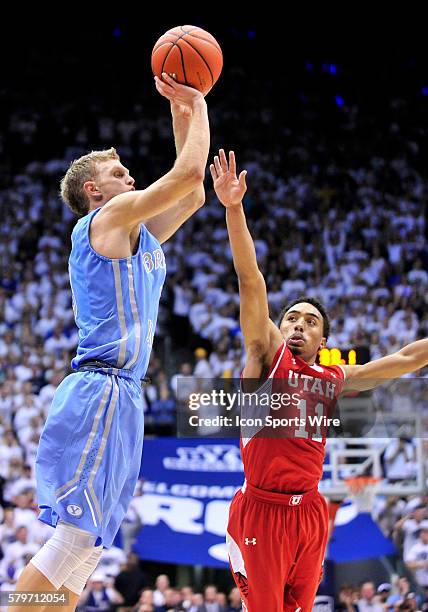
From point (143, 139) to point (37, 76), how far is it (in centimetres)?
301

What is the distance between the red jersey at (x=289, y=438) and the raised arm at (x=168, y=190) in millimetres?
1338

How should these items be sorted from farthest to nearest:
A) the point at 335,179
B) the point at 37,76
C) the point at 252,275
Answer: the point at 37,76 < the point at 335,179 < the point at 252,275

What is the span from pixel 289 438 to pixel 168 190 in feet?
5.69

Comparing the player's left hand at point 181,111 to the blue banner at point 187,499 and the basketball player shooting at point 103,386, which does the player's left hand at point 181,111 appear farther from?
the blue banner at point 187,499

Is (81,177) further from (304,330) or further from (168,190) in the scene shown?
(304,330)

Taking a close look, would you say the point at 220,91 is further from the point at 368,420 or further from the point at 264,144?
the point at 368,420

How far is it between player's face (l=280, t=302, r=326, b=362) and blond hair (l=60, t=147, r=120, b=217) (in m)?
1.43

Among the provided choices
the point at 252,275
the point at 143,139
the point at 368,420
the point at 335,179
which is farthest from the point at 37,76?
the point at 252,275

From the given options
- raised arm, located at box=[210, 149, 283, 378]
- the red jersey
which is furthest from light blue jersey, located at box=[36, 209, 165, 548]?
the red jersey

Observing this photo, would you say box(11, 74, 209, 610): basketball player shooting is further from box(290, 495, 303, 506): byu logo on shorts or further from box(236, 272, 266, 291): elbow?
box(290, 495, 303, 506): byu logo on shorts

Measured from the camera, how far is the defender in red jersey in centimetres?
461

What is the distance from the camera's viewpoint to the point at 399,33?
19281 millimetres

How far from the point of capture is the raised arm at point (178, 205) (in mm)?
4309

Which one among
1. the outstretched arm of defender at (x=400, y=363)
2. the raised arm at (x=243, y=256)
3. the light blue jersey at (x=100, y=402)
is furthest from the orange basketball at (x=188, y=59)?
the outstretched arm of defender at (x=400, y=363)
